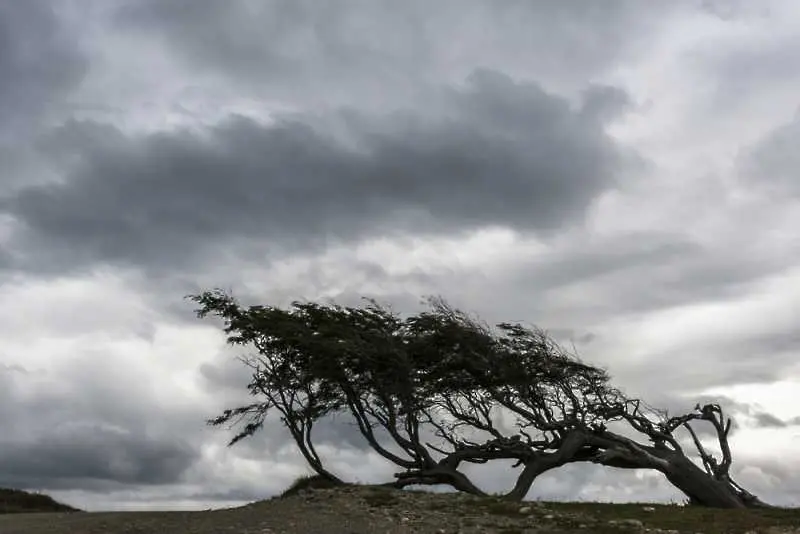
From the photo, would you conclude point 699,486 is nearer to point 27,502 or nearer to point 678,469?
point 678,469

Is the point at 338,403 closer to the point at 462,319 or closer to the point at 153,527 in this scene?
the point at 462,319

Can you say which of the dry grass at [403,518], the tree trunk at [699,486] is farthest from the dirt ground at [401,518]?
the tree trunk at [699,486]

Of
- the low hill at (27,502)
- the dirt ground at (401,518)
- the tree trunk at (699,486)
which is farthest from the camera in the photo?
the low hill at (27,502)

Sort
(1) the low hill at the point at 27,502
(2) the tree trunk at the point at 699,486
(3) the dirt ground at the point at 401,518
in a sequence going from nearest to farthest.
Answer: (3) the dirt ground at the point at 401,518, (2) the tree trunk at the point at 699,486, (1) the low hill at the point at 27,502

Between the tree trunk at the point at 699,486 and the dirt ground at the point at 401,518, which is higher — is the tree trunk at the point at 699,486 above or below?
above

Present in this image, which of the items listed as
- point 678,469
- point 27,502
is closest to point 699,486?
point 678,469

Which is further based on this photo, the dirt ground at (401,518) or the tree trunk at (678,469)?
the tree trunk at (678,469)

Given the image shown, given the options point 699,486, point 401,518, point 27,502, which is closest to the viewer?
point 401,518

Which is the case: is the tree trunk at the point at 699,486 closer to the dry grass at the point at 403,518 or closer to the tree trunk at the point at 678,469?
the tree trunk at the point at 678,469

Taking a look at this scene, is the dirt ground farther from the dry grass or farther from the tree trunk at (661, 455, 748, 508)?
the tree trunk at (661, 455, 748, 508)

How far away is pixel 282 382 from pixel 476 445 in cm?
836

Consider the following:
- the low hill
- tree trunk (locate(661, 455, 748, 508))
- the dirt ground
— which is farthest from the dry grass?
the low hill

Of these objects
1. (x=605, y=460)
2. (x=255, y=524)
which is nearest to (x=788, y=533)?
(x=605, y=460)

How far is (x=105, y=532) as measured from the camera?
25078 millimetres
